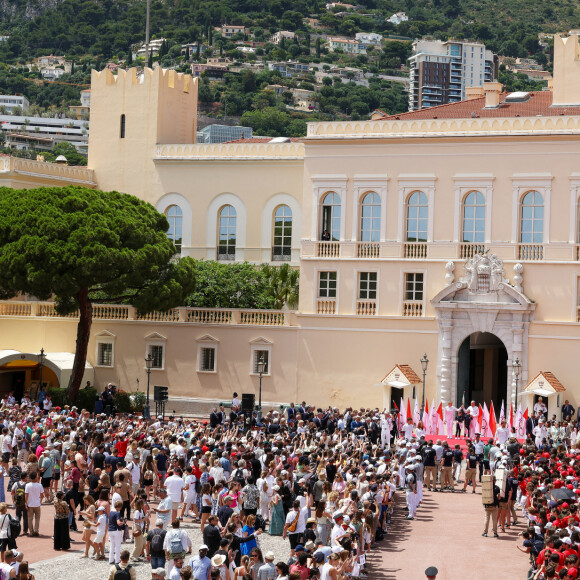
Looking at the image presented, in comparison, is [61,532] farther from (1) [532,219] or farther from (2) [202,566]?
(1) [532,219]

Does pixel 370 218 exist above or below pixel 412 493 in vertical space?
above

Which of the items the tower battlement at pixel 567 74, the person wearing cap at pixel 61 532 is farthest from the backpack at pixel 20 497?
the tower battlement at pixel 567 74

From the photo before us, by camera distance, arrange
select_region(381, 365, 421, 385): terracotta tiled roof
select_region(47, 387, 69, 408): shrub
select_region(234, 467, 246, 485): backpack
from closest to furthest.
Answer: select_region(234, 467, 246, 485): backpack
select_region(381, 365, 421, 385): terracotta tiled roof
select_region(47, 387, 69, 408): shrub

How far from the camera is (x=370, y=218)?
5016cm

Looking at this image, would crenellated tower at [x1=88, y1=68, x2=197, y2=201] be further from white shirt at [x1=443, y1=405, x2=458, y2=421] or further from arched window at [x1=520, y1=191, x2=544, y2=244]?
white shirt at [x1=443, y1=405, x2=458, y2=421]

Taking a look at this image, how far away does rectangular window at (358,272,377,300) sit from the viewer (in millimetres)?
49750

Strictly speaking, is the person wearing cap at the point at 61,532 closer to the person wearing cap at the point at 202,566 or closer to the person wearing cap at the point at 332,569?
the person wearing cap at the point at 202,566

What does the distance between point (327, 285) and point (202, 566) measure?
3104 centimetres

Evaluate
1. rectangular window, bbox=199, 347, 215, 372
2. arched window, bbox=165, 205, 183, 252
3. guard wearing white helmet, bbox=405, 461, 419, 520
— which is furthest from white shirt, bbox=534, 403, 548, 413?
arched window, bbox=165, 205, 183, 252

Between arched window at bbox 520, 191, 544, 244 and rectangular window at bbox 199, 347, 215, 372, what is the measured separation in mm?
13922

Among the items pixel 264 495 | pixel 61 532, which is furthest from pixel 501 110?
pixel 61 532

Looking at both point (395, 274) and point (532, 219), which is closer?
point (532, 219)

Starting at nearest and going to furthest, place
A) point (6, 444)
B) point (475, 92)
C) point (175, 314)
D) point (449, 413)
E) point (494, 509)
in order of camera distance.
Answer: point (494, 509)
point (6, 444)
point (449, 413)
point (175, 314)
point (475, 92)

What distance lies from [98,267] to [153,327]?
714 cm
